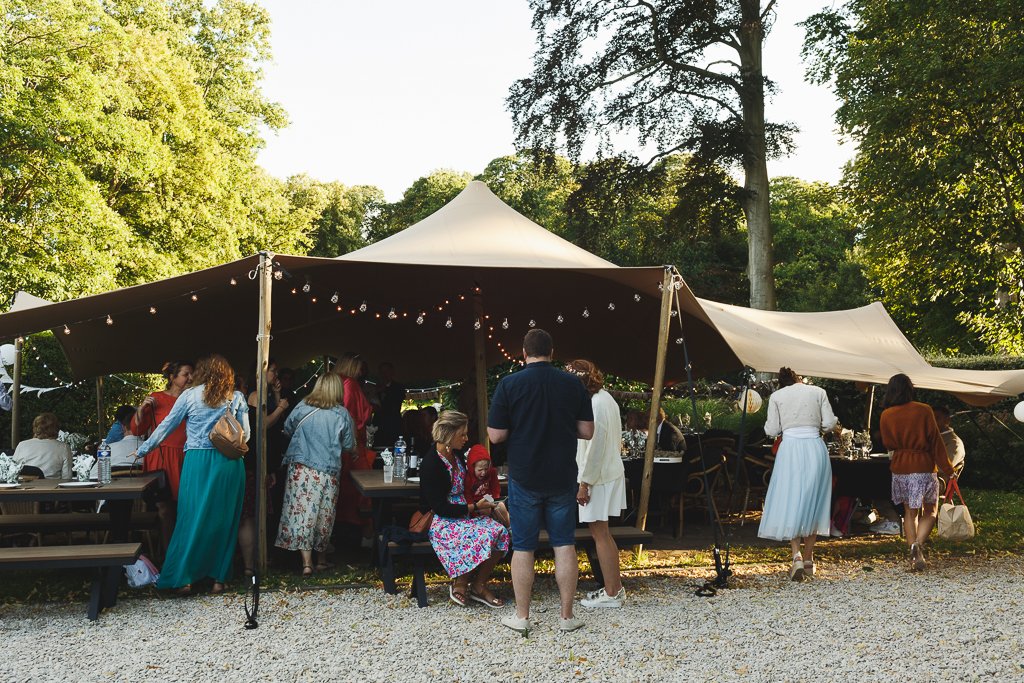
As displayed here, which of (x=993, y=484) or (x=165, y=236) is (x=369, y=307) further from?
(x=165, y=236)

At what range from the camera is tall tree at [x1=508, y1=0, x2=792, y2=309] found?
50.9 ft

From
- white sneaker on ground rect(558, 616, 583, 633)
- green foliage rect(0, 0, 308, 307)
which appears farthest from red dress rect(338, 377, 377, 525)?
green foliage rect(0, 0, 308, 307)

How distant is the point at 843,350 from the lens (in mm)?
9023

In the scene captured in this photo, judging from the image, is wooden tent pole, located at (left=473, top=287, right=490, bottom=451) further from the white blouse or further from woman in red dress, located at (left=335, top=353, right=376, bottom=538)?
the white blouse

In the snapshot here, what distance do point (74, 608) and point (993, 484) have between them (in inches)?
470

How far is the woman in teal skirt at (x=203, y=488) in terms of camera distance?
5.59 metres

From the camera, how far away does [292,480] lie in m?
6.36

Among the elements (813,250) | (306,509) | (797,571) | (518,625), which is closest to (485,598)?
(518,625)

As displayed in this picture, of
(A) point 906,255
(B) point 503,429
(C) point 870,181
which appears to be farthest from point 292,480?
(A) point 906,255

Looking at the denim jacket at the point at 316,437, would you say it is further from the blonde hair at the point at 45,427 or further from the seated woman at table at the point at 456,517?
the blonde hair at the point at 45,427

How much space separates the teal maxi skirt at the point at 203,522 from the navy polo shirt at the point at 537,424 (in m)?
2.06

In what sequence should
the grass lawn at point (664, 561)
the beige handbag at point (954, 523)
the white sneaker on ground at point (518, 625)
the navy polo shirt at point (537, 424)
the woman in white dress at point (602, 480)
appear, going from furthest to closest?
the beige handbag at point (954, 523) → the grass lawn at point (664, 561) → the woman in white dress at point (602, 480) → the white sneaker on ground at point (518, 625) → the navy polo shirt at point (537, 424)

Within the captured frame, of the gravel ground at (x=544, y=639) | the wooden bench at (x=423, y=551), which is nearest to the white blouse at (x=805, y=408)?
the gravel ground at (x=544, y=639)

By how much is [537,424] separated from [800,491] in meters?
2.57
